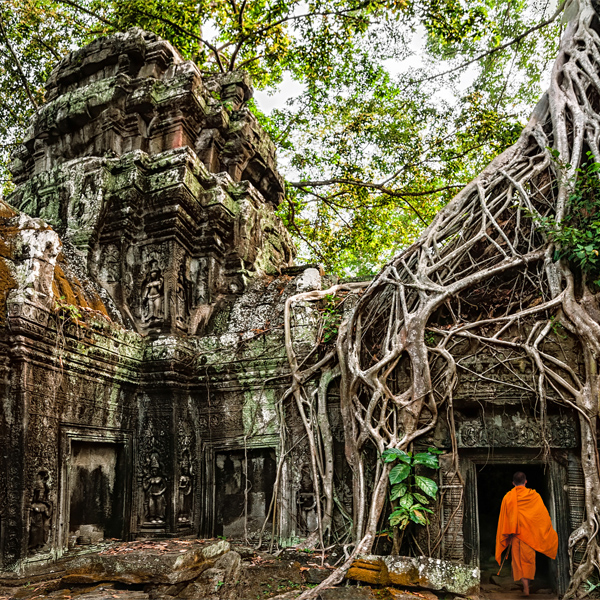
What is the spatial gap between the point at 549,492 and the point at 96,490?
417 centimetres

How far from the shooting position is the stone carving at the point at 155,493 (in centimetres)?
555

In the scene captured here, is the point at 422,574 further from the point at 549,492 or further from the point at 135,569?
the point at 135,569

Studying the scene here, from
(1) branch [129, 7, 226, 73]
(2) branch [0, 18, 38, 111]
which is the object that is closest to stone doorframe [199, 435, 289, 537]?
(1) branch [129, 7, 226, 73]

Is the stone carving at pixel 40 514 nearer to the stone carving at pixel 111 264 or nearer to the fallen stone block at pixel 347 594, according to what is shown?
the fallen stone block at pixel 347 594

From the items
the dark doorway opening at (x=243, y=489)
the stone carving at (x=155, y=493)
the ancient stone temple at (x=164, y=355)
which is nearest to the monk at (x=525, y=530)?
the ancient stone temple at (x=164, y=355)

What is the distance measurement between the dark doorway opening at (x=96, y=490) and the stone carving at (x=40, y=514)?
49cm

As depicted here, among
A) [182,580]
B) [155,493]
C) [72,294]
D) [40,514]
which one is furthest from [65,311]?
[182,580]

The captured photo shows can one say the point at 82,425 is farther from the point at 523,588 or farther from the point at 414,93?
the point at 414,93

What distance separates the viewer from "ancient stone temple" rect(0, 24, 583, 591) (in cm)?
457

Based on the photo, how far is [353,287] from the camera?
6.38 metres

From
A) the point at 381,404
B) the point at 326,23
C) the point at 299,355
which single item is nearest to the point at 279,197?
the point at 326,23

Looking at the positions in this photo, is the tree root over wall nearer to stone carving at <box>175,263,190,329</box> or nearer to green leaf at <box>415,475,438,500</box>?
green leaf at <box>415,475,438,500</box>

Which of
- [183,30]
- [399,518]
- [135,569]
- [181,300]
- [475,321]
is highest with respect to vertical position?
[183,30]

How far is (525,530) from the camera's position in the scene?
4.77m
